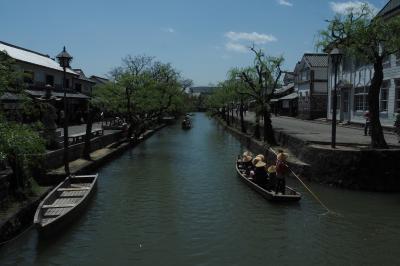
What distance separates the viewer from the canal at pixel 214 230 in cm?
1184

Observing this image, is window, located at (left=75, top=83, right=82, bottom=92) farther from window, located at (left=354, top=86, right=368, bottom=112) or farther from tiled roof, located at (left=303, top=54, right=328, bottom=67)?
window, located at (left=354, top=86, right=368, bottom=112)

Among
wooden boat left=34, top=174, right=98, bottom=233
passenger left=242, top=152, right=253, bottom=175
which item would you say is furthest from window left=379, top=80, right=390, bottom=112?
wooden boat left=34, top=174, right=98, bottom=233

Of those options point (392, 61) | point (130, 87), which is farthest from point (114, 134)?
A: point (392, 61)

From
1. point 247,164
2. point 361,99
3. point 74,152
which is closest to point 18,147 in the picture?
point 74,152

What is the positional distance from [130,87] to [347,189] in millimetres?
23083

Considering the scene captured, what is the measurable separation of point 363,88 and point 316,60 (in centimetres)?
2250

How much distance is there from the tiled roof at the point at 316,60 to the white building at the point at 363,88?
12.2 meters

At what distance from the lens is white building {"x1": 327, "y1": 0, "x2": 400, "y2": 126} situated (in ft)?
108

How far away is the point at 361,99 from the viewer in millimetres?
40156

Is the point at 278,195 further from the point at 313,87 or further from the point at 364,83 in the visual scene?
the point at 313,87

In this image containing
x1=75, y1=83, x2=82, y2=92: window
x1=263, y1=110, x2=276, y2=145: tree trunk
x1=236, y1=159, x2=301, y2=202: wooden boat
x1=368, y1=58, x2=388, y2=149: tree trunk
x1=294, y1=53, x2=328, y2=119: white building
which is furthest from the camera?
x1=75, y1=83, x2=82, y2=92: window

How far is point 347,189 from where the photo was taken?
1967 centimetres

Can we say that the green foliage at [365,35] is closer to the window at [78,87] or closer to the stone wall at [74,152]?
the stone wall at [74,152]

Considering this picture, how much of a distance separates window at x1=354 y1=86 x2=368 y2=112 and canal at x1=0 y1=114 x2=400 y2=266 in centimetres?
2014
